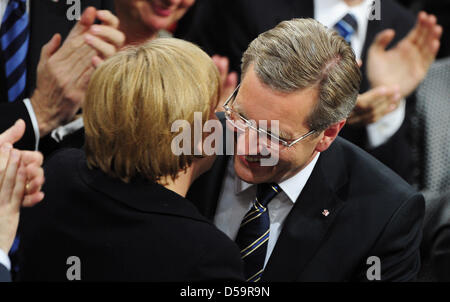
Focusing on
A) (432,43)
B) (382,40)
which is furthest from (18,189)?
(432,43)

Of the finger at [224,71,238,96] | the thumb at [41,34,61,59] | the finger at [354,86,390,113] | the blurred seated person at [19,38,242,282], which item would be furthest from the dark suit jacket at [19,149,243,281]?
the finger at [354,86,390,113]

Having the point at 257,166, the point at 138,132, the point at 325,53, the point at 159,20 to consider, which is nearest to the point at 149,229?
the point at 138,132

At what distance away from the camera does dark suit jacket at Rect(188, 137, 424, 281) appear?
63.4 inches

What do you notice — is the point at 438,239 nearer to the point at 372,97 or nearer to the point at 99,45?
the point at 372,97

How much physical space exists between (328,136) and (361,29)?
1022mm

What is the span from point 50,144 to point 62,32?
368mm

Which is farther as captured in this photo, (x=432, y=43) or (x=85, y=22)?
(x=432, y=43)

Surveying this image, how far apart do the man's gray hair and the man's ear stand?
44 mm

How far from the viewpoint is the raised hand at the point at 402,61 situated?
7.68 feet

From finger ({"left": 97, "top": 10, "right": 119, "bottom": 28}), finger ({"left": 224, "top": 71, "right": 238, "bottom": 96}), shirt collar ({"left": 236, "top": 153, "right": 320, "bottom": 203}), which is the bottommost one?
shirt collar ({"left": 236, "top": 153, "right": 320, "bottom": 203})

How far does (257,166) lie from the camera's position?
1625mm

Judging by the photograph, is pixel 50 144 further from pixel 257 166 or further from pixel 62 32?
pixel 257 166

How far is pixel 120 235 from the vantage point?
4.61 ft

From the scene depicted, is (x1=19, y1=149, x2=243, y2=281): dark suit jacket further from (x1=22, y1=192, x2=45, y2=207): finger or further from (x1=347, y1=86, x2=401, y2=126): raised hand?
(x1=347, y1=86, x2=401, y2=126): raised hand
